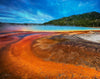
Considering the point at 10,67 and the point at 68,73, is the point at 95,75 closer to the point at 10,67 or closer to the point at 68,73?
the point at 68,73

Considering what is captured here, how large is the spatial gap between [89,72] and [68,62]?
1463 millimetres

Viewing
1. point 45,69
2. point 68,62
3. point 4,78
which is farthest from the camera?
point 68,62

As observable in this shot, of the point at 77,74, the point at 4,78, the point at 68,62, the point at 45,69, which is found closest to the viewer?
the point at 4,78

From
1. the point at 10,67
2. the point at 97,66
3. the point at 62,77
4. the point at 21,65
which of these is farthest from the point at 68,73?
the point at 10,67

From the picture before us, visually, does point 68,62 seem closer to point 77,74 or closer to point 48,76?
point 77,74

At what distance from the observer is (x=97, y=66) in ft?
13.9

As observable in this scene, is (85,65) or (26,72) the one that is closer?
(26,72)

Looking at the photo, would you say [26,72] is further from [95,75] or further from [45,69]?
[95,75]

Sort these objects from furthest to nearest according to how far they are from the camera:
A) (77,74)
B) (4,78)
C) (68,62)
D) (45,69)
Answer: (68,62) → (45,69) → (77,74) → (4,78)

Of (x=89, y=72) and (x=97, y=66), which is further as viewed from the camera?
(x=97, y=66)

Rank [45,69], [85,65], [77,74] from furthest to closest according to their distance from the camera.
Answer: [85,65], [45,69], [77,74]

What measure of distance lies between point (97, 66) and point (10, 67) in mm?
6167

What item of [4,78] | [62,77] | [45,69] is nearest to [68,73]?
[62,77]

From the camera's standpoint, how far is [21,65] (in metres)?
4.50
